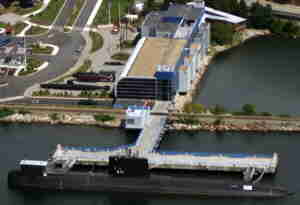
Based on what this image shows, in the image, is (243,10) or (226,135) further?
(243,10)

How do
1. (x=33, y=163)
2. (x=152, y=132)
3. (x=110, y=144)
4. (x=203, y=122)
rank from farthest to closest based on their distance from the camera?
(x=203, y=122) < (x=152, y=132) < (x=110, y=144) < (x=33, y=163)

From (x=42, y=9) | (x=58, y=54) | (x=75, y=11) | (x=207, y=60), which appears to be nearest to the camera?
(x=207, y=60)

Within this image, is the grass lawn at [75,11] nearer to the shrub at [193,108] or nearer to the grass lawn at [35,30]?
the grass lawn at [35,30]

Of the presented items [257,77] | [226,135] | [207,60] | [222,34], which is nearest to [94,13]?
[222,34]

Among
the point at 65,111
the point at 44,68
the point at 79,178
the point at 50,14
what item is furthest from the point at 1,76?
the point at 79,178

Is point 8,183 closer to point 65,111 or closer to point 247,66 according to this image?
point 65,111

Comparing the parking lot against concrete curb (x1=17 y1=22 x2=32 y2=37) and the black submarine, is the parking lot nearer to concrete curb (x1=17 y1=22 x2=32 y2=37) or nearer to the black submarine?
concrete curb (x1=17 y1=22 x2=32 y2=37)

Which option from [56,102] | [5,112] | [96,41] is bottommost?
[5,112]

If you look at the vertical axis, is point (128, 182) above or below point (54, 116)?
below

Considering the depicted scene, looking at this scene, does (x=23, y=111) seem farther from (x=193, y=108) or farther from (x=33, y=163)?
(x=193, y=108)
